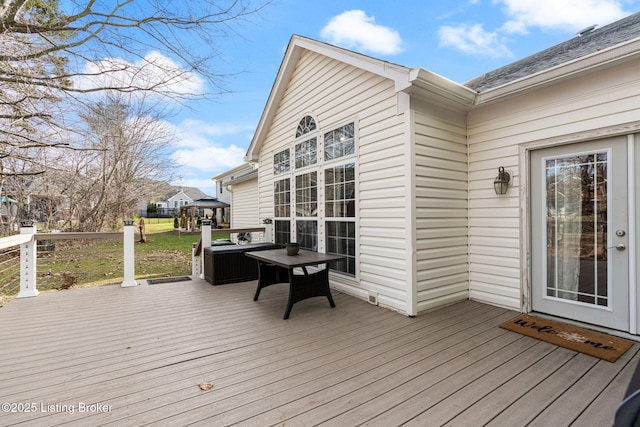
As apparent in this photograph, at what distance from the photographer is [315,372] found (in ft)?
7.56

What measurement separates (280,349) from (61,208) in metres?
11.9

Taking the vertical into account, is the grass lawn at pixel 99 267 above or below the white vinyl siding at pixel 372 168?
below

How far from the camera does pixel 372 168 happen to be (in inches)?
162

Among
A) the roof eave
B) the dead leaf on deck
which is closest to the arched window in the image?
the roof eave

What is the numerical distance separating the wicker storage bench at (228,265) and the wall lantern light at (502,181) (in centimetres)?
419

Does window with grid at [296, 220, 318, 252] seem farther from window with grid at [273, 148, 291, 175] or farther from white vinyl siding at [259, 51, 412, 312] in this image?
window with grid at [273, 148, 291, 175]

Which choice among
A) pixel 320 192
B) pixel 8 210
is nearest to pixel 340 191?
pixel 320 192

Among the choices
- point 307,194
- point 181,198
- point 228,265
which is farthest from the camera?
point 181,198

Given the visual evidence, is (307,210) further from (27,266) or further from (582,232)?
(27,266)

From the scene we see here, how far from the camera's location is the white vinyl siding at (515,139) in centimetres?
293

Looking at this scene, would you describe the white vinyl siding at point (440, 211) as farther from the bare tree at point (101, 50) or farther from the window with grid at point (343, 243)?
the bare tree at point (101, 50)

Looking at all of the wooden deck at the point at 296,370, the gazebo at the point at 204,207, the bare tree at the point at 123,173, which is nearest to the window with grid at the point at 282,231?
the wooden deck at the point at 296,370

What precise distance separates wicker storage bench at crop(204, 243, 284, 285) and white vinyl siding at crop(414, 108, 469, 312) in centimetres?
329

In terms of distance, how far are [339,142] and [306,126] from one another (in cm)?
115
